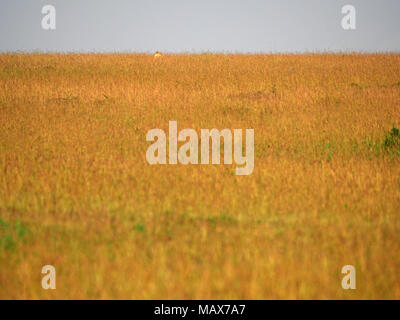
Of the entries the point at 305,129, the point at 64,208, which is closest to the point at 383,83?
the point at 305,129

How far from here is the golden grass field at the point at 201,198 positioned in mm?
3680

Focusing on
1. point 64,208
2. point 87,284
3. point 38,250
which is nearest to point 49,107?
point 64,208

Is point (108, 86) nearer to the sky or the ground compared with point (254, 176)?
nearer to the sky

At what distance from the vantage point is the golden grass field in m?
3.68

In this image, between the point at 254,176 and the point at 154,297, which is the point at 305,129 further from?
the point at 154,297

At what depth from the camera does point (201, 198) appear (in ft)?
18.7

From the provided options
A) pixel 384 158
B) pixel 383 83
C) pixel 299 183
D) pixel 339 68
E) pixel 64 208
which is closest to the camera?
pixel 64 208

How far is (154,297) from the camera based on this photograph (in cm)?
343

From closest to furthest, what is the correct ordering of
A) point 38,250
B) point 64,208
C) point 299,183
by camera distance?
point 38,250
point 64,208
point 299,183

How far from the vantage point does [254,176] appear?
22.0ft
